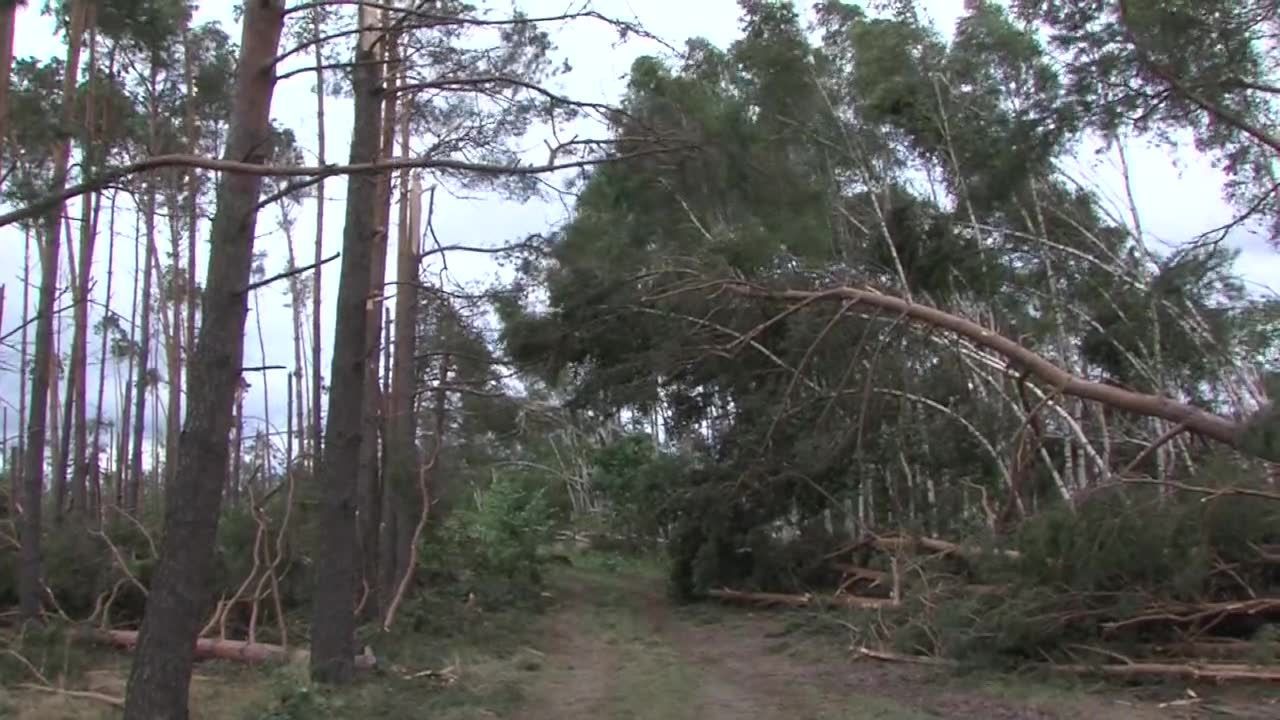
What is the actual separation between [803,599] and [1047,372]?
6910 mm

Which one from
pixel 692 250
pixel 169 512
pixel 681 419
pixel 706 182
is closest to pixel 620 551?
pixel 681 419

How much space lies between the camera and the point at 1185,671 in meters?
10.3

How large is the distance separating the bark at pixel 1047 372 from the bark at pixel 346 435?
20.4 feet

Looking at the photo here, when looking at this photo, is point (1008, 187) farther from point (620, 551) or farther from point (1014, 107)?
point (620, 551)

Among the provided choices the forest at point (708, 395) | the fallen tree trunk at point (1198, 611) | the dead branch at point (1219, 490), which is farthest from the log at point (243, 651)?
the dead branch at point (1219, 490)

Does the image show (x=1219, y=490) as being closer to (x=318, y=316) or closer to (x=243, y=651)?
(x=243, y=651)

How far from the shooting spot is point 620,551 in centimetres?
3316

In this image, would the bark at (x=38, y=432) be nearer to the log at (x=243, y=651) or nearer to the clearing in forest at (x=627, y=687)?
the log at (x=243, y=651)

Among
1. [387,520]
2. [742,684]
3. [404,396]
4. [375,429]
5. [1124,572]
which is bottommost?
[742,684]

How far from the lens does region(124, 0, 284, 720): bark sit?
6.83 m

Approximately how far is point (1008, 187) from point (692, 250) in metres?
6.94

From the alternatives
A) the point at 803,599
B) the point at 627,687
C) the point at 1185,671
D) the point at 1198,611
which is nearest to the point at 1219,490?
the point at 1198,611

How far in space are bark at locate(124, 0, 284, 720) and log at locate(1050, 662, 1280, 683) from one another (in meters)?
8.13

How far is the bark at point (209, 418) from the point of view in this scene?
22.4ft
